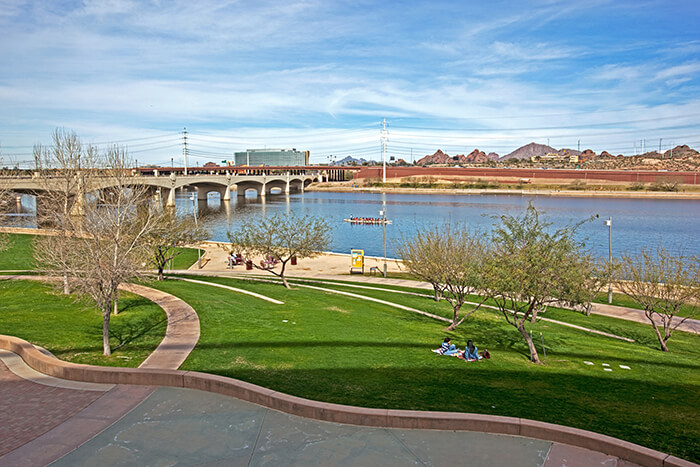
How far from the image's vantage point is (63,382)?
11.7 metres

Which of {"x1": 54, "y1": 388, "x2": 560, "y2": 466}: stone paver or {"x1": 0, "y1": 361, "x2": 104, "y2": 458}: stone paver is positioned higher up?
{"x1": 0, "y1": 361, "x2": 104, "y2": 458}: stone paver

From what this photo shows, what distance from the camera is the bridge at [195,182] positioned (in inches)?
1345

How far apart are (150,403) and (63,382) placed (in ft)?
8.66

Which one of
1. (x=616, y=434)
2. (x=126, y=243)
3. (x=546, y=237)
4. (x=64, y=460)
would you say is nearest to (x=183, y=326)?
(x=126, y=243)

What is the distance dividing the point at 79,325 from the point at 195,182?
8591cm

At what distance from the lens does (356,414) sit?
9.85m

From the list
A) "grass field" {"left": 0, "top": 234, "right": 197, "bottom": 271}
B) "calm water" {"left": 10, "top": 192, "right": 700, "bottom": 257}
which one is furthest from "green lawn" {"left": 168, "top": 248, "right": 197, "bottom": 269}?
"calm water" {"left": 10, "top": 192, "right": 700, "bottom": 257}

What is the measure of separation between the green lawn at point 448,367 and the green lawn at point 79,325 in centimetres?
162

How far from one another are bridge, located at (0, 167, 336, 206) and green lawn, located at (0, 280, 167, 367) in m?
7.32

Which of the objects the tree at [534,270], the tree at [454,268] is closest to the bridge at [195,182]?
the tree at [454,268]

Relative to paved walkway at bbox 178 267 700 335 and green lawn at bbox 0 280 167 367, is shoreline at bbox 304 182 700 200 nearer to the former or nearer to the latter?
paved walkway at bbox 178 267 700 335

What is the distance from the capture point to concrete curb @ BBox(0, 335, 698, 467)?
877cm

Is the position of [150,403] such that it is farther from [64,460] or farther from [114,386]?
[64,460]

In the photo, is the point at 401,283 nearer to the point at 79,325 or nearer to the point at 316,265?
the point at 316,265
